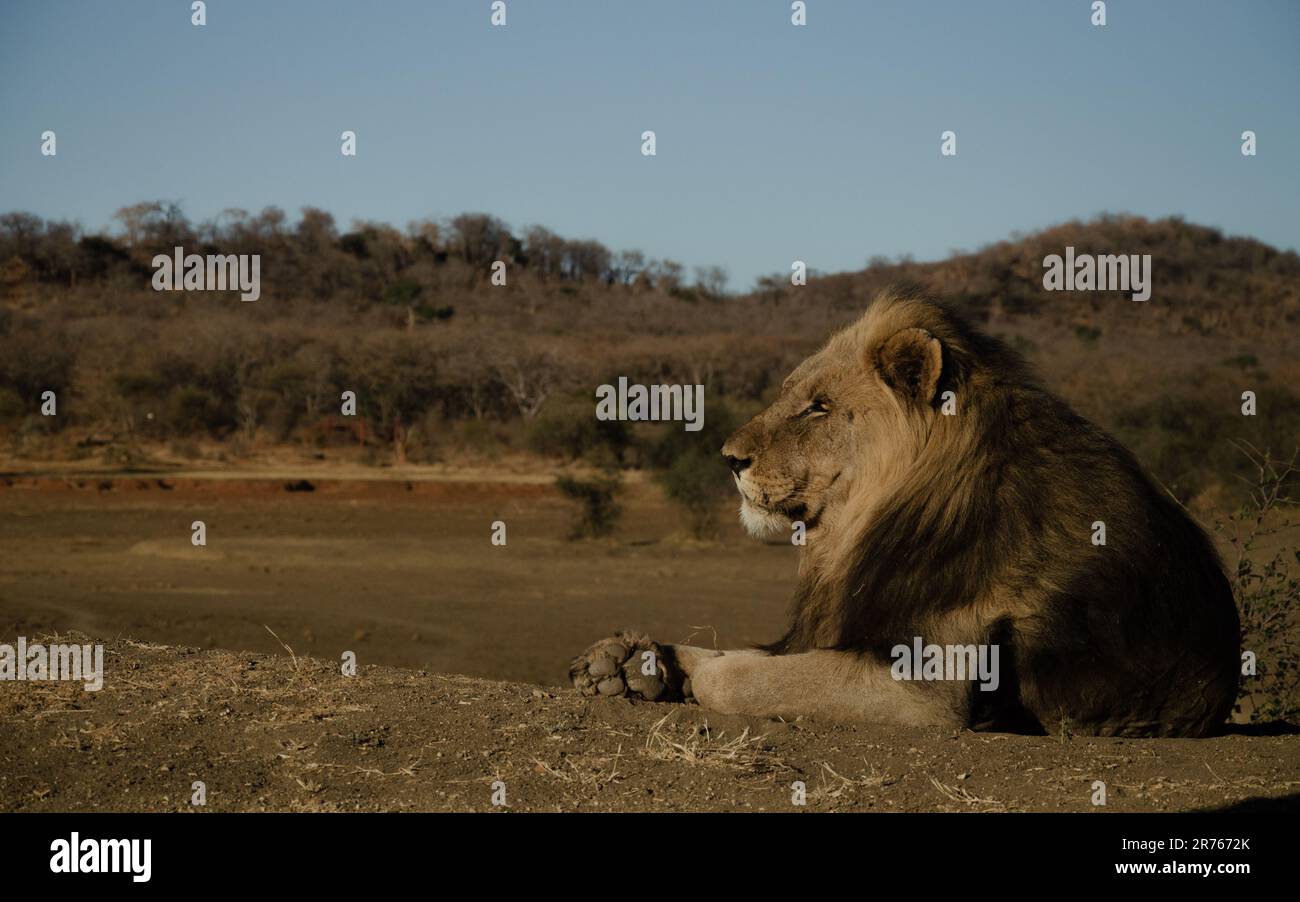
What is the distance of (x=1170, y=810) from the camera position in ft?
14.4

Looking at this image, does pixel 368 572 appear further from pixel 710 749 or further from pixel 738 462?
pixel 710 749

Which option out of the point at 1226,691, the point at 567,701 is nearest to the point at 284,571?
the point at 567,701

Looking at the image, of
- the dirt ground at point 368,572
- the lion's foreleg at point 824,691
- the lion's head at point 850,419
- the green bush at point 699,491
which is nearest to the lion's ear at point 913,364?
the lion's head at point 850,419

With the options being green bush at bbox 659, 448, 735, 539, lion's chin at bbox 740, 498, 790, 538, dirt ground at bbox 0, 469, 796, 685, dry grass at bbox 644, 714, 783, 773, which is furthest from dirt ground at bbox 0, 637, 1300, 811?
green bush at bbox 659, 448, 735, 539

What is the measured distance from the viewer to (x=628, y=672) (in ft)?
18.9

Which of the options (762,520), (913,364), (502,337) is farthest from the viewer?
(502,337)

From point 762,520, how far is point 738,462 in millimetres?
289

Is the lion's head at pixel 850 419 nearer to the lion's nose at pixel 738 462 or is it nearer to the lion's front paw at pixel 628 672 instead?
the lion's nose at pixel 738 462

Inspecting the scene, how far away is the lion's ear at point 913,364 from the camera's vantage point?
5.51 meters

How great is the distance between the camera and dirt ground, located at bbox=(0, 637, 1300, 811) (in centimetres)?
440

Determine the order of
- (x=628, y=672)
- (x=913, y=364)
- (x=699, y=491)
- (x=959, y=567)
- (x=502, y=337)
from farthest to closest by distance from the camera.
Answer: (x=502, y=337) < (x=699, y=491) < (x=628, y=672) < (x=913, y=364) < (x=959, y=567)

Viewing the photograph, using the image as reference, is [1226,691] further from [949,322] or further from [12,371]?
[12,371]

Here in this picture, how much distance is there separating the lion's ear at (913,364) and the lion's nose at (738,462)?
2.42 feet

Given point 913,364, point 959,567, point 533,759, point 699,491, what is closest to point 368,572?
point 699,491
